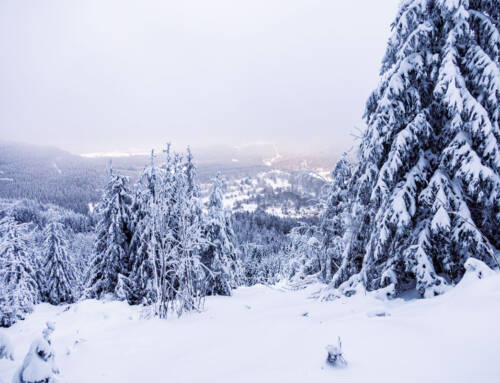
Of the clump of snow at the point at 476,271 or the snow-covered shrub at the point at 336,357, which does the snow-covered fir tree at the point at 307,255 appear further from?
the snow-covered shrub at the point at 336,357

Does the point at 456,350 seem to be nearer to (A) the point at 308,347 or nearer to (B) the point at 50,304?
(A) the point at 308,347

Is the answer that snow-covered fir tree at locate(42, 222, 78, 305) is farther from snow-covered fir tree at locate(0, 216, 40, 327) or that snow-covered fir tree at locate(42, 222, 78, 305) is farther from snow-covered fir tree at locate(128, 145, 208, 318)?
snow-covered fir tree at locate(128, 145, 208, 318)

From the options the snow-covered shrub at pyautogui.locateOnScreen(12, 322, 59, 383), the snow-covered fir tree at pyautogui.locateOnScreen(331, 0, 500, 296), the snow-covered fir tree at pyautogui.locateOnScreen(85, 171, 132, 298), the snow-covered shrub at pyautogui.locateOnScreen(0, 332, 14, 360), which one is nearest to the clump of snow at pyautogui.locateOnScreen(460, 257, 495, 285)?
the snow-covered fir tree at pyautogui.locateOnScreen(331, 0, 500, 296)

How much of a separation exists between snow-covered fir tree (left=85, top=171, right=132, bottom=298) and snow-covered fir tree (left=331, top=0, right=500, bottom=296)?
1649cm

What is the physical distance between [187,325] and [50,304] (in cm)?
2655

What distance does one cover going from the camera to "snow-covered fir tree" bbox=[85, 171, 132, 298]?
17.9 m

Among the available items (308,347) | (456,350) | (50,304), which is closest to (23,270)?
(50,304)

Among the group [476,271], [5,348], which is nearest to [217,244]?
[5,348]

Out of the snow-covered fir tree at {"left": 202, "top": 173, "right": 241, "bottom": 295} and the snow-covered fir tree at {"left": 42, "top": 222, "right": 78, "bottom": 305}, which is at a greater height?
the snow-covered fir tree at {"left": 202, "top": 173, "right": 241, "bottom": 295}

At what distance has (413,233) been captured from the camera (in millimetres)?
6070

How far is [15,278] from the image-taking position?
21.0 metres

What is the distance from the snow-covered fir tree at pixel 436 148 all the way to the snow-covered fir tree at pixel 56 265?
29.2 metres

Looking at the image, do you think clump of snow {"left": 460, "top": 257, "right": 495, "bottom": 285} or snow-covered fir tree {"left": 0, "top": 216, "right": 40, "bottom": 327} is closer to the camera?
clump of snow {"left": 460, "top": 257, "right": 495, "bottom": 285}

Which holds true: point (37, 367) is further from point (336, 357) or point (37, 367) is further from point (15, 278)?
point (15, 278)
